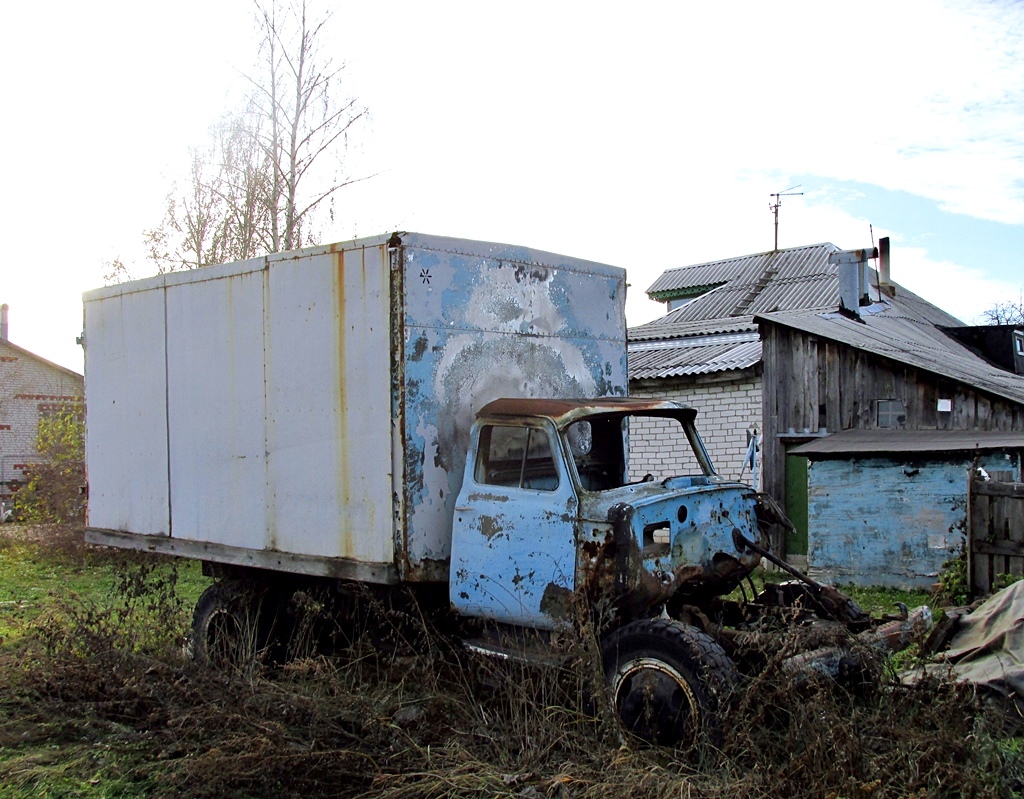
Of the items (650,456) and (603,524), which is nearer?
(603,524)

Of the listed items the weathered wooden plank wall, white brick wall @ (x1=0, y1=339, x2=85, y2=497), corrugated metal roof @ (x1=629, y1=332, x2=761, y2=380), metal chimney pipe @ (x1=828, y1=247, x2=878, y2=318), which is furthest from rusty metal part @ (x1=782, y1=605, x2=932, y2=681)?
white brick wall @ (x1=0, y1=339, x2=85, y2=497)

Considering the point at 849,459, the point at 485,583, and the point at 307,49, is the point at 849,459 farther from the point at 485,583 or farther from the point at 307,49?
the point at 307,49

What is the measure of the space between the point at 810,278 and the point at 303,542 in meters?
20.8

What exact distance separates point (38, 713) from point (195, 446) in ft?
7.60

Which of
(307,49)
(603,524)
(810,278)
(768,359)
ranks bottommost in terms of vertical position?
(603,524)

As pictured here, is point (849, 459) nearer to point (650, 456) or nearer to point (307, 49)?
point (650, 456)

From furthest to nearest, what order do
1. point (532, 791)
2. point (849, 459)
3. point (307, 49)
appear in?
point (307, 49)
point (849, 459)
point (532, 791)

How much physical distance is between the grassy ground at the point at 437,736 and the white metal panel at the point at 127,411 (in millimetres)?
1675

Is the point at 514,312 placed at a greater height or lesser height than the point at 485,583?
greater

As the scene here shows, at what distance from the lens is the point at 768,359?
Result: 49.0ft

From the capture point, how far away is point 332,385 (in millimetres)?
6559

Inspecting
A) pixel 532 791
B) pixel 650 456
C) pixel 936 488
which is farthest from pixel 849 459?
pixel 532 791

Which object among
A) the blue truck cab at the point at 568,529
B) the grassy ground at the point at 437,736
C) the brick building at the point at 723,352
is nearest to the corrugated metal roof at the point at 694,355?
the brick building at the point at 723,352

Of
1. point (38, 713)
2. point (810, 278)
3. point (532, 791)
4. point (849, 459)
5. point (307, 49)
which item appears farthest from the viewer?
point (810, 278)
